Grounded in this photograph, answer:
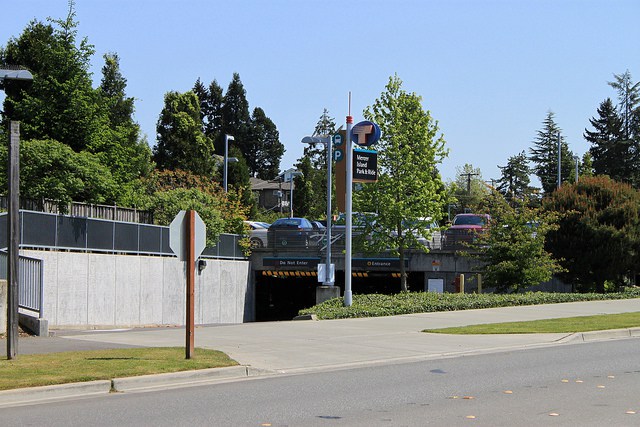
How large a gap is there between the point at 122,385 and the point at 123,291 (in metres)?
16.8

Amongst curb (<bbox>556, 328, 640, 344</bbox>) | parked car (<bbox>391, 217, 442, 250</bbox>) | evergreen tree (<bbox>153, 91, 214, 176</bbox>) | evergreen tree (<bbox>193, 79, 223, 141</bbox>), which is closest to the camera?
curb (<bbox>556, 328, 640, 344</bbox>)

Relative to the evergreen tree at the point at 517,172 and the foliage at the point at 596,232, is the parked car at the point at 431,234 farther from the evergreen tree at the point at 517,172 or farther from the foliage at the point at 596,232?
the evergreen tree at the point at 517,172

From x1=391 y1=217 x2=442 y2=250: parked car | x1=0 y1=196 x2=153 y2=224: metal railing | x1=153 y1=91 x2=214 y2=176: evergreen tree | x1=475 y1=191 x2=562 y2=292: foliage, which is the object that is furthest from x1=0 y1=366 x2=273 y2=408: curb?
x1=153 y1=91 x2=214 y2=176: evergreen tree

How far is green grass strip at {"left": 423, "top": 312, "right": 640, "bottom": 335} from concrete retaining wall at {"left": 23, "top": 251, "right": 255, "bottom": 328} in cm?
1094

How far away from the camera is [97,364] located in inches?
499

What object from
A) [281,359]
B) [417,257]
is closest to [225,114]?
[417,257]

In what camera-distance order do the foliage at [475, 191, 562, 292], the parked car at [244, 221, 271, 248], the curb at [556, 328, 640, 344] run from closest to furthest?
the curb at [556, 328, 640, 344] < the foliage at [475, 191, 562, 292] < the parked car at [244, 221, 271, 248]

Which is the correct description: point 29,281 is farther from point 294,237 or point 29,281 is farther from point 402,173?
point 294,237

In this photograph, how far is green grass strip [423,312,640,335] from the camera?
19.3 meters

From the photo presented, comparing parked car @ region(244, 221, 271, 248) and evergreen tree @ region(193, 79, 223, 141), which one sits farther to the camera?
evergreen tree @ region(193, 79, 223, 141)

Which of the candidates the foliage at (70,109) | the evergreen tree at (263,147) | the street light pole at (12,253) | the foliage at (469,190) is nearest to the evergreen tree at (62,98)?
the foliage at (70,109)

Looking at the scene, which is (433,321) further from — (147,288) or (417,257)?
(417,257)

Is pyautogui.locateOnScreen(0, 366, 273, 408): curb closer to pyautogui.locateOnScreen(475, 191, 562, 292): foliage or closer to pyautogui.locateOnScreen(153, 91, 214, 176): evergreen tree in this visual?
pyautogui.locateOnScreen(475, 191, 562, 292): foliage

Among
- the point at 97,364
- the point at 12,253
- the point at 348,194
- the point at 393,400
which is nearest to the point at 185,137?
the point at 348,194
